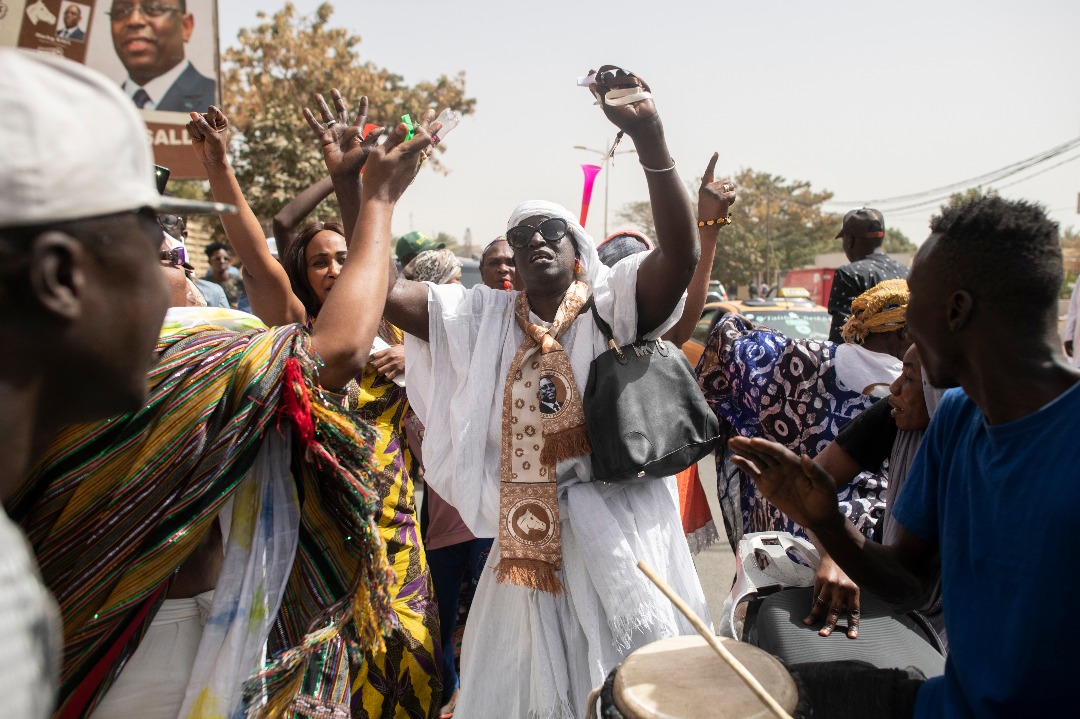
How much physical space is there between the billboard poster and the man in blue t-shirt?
30.4ft

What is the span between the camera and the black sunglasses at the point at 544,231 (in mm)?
2965

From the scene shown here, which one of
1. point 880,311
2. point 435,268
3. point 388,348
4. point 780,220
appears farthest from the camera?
point 780,220

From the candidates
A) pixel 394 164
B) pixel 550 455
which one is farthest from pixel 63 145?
pixel 550 455

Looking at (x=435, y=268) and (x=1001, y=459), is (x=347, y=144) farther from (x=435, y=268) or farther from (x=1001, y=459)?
(x=435, y=268)

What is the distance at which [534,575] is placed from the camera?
9.14ft

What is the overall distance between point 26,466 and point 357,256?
0.85 m

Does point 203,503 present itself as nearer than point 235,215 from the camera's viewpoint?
Yes

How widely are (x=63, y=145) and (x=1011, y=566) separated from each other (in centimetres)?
167

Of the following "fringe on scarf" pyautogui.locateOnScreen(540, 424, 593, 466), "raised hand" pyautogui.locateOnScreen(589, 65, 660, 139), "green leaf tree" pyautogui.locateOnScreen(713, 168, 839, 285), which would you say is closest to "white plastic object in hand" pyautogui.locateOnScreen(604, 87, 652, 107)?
"raised hand" pyautogui.locateOnScreen(589, 65, 660, 139)

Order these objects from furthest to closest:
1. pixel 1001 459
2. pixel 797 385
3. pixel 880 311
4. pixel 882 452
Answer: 1. pixel 797 385
2. pixel 880 311
3. pixel 882 452
4. pixel 1001 459

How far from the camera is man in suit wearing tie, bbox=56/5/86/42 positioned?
9.49 m

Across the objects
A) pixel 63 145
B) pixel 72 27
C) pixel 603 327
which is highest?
pixel 72 27

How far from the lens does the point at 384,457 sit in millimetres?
3166

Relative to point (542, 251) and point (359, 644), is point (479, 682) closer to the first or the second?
point (359, 644)
